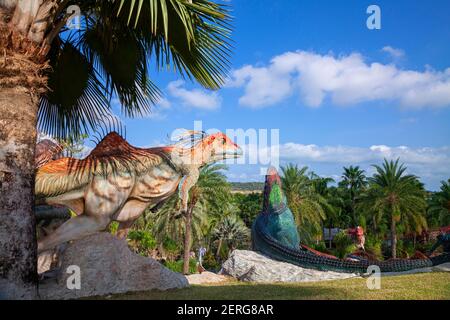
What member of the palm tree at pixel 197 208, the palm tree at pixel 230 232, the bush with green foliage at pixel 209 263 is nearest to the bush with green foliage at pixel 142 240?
the palm tree at pixel 197 208

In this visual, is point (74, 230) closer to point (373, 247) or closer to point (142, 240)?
point (142, 240)

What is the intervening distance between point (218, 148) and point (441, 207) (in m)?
33.0

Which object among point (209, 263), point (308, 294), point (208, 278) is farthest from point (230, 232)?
point (308, 294)

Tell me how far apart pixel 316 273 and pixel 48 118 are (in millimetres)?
10372

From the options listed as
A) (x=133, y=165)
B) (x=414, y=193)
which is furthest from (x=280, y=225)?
(x=414, y=193)

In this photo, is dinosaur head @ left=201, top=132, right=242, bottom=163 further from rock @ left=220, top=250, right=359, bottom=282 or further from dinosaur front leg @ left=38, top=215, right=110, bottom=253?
rock @ left=220, top=250, right=359, bottom=282

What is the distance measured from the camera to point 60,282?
532 centimetres

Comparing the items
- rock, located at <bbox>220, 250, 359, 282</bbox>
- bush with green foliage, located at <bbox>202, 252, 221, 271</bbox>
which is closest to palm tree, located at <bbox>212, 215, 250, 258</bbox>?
bush with green foliage, located at <bbox>202, 252, 221, 271</bbox>

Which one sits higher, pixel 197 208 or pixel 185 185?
pixel 185 185

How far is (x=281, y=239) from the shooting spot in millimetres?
16297

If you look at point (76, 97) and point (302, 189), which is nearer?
point (76, 97)

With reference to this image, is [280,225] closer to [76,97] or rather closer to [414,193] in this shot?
[76,97]

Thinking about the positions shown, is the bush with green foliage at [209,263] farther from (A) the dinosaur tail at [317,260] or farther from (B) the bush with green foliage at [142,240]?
(A) the dinosaur tail at [317,260]

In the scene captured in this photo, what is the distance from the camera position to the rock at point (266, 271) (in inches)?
554
